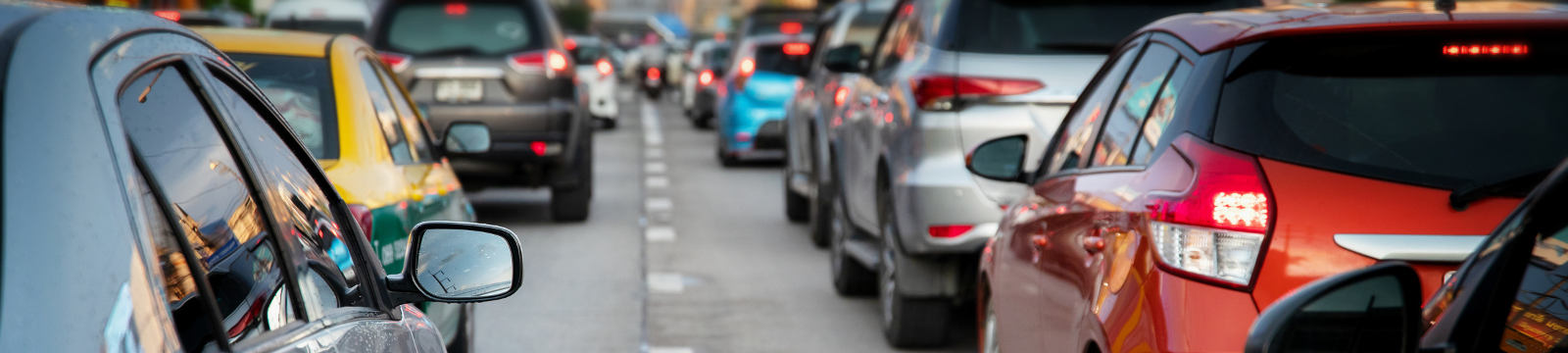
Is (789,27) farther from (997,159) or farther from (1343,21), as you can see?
(1343,21)

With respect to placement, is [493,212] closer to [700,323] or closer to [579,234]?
[579,234]

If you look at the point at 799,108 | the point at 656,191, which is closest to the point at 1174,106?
the point at 799,108

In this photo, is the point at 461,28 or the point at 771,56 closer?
the point at 461,28

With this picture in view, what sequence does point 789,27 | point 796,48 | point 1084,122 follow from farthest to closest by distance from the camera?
1. point 789,27
2. point 796,48
3. point 1084,122

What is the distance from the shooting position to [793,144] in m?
10.9

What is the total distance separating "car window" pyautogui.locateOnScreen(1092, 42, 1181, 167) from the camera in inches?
154

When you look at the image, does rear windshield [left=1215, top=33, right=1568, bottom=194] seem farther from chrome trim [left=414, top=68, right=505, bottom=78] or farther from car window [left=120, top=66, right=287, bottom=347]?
chrome trim [left=414, top=68, right=505, bottom=78]

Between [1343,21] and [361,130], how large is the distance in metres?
2.89

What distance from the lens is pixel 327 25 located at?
1972cm

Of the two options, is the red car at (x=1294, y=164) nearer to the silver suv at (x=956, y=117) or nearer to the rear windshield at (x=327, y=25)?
the silver suv at (x=956, y=117)

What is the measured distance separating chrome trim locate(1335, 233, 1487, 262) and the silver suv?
9.65 feet

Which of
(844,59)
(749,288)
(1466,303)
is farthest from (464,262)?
(749,288)

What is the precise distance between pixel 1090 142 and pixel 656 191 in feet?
31.6

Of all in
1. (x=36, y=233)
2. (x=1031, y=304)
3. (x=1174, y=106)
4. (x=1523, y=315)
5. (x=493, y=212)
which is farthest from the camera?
(x=493, y=212)
